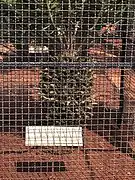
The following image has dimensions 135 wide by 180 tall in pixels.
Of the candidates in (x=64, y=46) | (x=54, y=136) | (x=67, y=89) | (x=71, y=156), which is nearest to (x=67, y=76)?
(x=67, y=89)

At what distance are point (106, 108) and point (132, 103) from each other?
1.35ft

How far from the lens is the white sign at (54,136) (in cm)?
387

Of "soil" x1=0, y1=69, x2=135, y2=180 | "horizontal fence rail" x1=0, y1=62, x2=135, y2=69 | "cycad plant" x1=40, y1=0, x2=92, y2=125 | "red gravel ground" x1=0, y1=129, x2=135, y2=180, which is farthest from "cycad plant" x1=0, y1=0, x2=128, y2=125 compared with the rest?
"horizontal fence rail" x1=0, y1=62, x2=135, y2=69

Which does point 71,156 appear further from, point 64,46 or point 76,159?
point 64,46

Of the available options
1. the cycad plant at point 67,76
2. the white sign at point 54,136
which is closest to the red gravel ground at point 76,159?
the white sign at point 54,136

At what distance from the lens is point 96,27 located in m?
4.00

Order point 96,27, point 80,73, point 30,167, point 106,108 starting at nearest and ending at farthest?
point 30,167 → point 96,27 → point 80,73 → point 106,108

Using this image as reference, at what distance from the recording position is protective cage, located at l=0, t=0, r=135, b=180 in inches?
146

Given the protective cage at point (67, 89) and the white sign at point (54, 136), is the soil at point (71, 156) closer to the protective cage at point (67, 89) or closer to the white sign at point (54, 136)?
the protective cage at point (67, 89)

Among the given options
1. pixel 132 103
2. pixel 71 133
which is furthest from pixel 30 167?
pixel 132 103

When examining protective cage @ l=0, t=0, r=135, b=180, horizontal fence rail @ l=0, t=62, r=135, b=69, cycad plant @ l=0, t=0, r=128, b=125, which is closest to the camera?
horizontal fence rail @ l=0, t=62, r=135, b=69

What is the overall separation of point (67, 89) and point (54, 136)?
47 cm

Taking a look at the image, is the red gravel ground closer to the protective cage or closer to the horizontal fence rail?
the protective cage

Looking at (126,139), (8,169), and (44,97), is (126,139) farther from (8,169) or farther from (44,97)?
(8,169)
